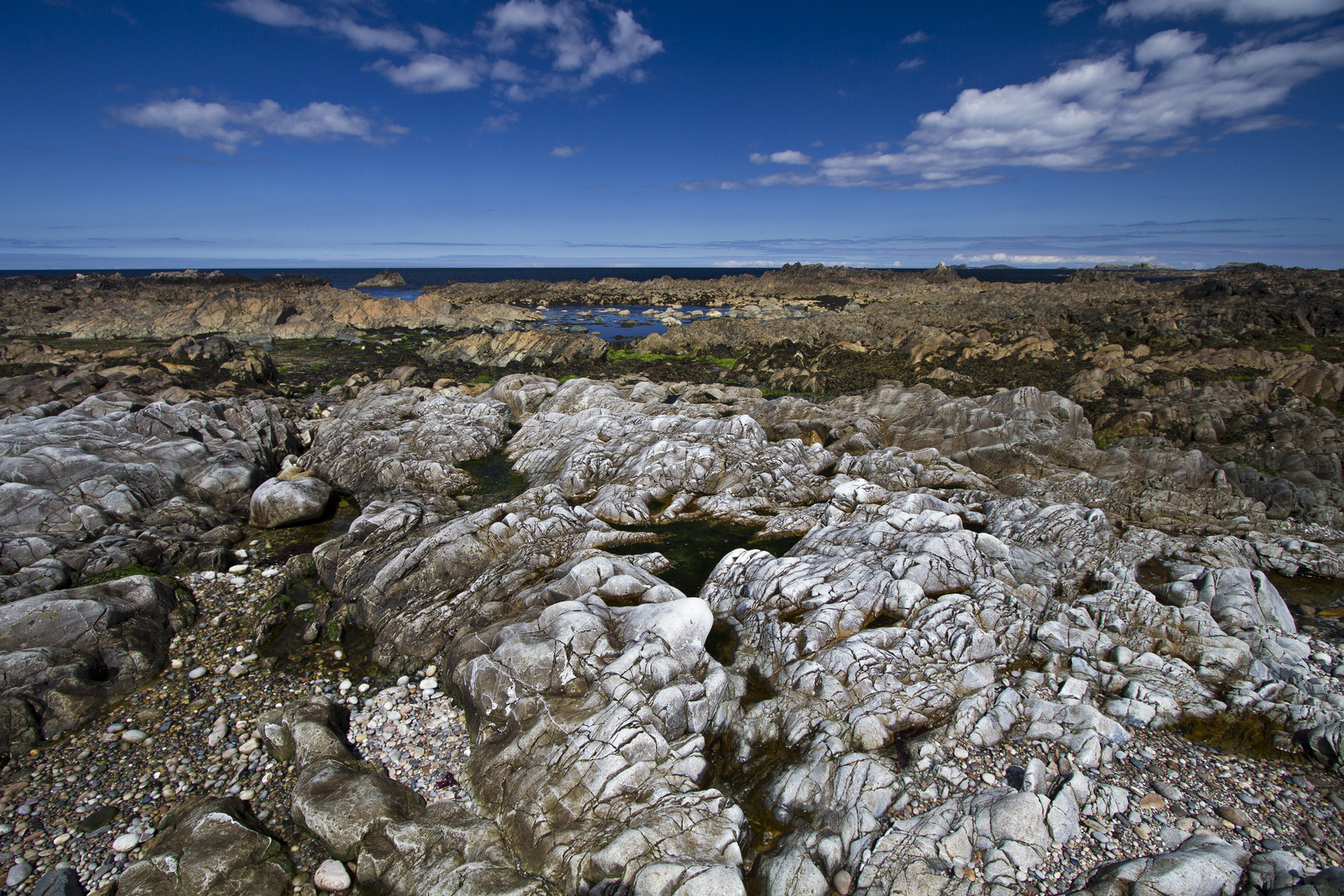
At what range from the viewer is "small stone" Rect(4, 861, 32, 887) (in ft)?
32.2

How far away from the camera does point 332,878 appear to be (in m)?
10.2

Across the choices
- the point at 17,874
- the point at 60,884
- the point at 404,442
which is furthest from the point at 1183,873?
the point at 404,442

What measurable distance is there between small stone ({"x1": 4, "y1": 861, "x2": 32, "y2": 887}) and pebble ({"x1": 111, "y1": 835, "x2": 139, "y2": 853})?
104cm

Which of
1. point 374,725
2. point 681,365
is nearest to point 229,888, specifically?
point 374,725

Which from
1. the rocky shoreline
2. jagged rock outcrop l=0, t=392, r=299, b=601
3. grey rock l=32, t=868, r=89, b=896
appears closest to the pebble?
the rocky shoreline

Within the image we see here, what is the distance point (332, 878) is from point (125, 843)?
12.3 feet

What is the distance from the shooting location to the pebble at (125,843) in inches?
411

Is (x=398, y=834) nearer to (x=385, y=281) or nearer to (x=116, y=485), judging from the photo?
(x=116, y=485)

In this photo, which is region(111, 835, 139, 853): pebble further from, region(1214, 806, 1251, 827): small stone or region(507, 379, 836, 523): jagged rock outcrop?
region(1214, 806, 1251, 827): small stone

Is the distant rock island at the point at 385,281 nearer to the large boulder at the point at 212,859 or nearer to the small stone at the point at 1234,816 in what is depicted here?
the large boulder at the point at 212,859

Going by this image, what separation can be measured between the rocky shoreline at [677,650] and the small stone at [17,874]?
0.05 meters

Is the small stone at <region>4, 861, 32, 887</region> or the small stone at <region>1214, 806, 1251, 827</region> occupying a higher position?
the small stone at <region>1214, 806, 1251, 827</region>

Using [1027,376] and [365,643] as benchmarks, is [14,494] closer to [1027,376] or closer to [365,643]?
[365,643]

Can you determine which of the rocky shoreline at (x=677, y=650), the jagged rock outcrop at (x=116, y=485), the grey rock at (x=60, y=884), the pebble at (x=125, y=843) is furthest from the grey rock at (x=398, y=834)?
the jagged rock outcrop at (x=116, y=485)
